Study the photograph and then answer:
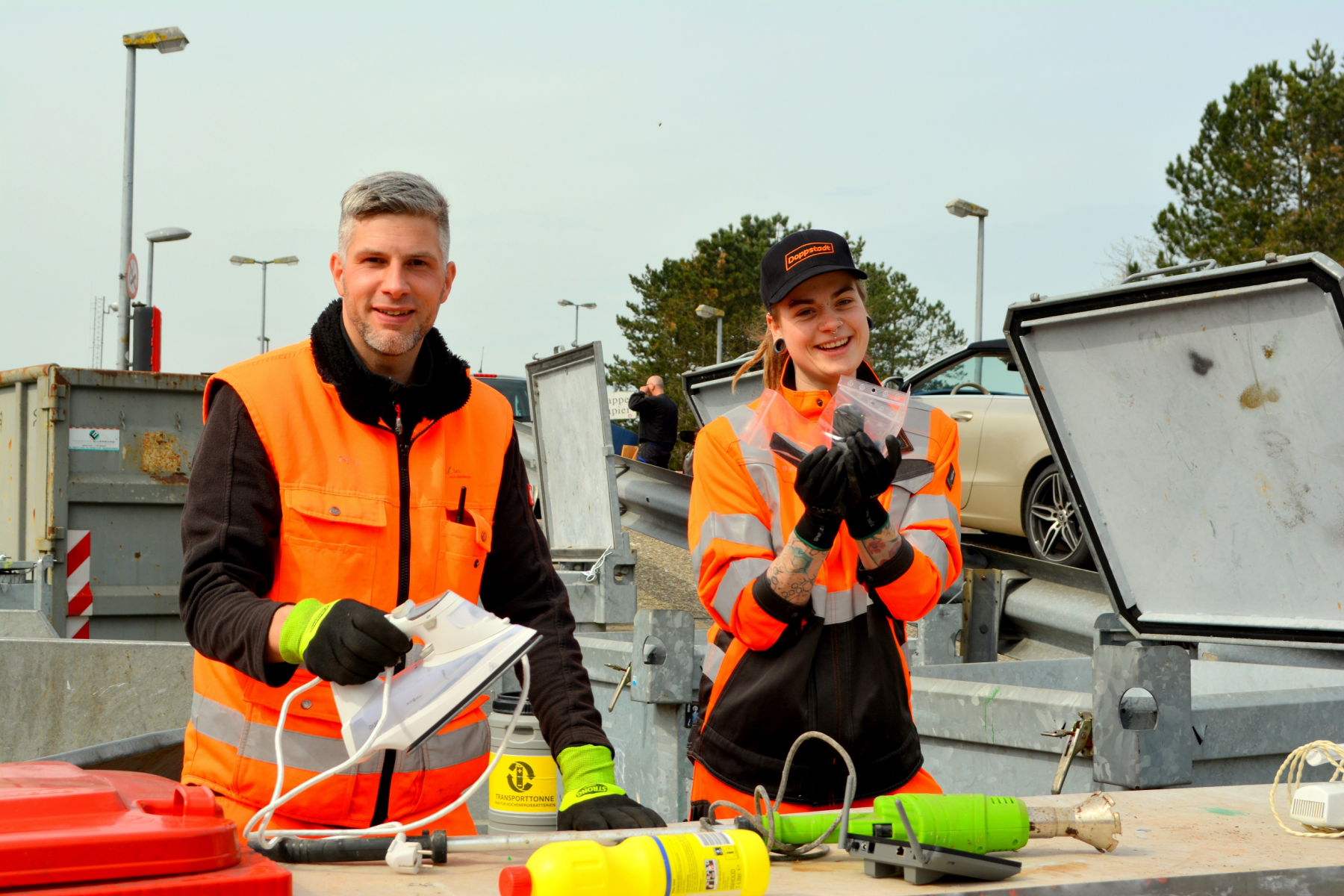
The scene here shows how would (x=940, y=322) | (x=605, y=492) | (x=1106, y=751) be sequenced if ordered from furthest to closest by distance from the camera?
(x=940, y=322)
(x=605, y=492)
(x=1106, y=751)

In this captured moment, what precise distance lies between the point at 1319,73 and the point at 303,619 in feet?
129

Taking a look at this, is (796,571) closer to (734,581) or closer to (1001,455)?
(734,581)

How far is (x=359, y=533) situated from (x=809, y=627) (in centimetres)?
94

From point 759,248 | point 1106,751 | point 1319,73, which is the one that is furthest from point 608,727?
point 759,248

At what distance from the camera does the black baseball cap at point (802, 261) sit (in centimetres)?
288

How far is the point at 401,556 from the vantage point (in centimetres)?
224

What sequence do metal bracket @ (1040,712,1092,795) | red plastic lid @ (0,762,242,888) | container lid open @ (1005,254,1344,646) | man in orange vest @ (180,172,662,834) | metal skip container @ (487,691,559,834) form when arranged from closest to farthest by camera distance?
red plastic lid @ (0,762,242,888)
man in orange vest @ (180,172,662,834)
metal bracket @ (1040,712,1092,795)
metal skip container @ (487,691,559,834)
container lid open @ (1005,254,1344,646)

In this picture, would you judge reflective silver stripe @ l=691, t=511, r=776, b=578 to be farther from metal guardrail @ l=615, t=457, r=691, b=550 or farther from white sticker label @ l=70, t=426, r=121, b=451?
metal guardrail @ l=615, t=457, r=691, b=550

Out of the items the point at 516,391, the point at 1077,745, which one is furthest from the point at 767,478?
the point at 516,391

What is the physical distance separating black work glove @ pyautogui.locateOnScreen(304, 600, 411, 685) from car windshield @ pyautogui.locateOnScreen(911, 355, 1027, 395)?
945 cm

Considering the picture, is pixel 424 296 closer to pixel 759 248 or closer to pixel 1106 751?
pixel 1106 751

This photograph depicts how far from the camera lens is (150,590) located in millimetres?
8820

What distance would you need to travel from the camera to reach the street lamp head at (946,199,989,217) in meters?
29.1

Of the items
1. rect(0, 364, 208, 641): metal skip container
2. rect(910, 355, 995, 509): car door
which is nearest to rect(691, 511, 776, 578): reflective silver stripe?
rect(0, 364, 208, 641): metal skip container
